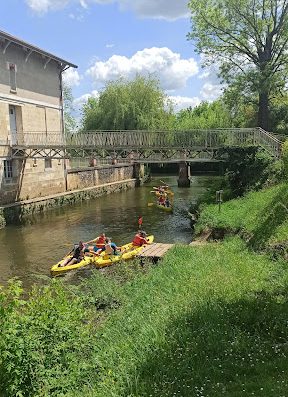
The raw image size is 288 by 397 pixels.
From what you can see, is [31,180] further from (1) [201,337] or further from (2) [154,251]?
(1) [201,337]

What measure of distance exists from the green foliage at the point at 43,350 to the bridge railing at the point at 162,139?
15335 mm

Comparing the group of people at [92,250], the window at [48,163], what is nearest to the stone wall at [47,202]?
the window at [48,163]

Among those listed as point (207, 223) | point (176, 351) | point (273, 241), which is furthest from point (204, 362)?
point (207, 223)

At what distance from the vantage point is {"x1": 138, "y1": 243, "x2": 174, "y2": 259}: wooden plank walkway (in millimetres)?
12640

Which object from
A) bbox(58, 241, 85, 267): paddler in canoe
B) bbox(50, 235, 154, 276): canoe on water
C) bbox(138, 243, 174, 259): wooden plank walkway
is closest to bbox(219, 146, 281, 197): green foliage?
bbox(138, 243, 174, 259): wooden plank walkway

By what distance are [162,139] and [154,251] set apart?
12.5m

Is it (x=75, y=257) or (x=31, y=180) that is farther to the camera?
(x=31, y=180)

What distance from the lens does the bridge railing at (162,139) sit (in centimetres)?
2106

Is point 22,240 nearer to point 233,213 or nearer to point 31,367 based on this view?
point 233,213

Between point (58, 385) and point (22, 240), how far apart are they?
44.2 feet

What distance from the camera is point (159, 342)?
19.0 feet

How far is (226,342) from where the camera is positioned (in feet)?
18.2

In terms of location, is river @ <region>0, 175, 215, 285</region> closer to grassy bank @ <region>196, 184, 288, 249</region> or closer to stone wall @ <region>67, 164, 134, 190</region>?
grassy bank @ <region>196, 184, 288, 249</region>

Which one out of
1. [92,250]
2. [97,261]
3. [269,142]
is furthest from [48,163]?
[97,261]
